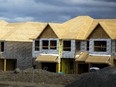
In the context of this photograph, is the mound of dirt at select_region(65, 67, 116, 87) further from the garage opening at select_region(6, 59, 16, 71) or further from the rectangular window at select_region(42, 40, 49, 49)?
the garage opening at select_region(6, 59, 16, 71)

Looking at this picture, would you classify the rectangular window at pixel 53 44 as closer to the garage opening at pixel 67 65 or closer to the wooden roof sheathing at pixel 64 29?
the wooden roof sheathing at pixel 64 29

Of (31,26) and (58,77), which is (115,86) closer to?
(58,77)

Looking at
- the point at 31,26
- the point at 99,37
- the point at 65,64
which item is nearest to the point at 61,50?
the point at 65,64

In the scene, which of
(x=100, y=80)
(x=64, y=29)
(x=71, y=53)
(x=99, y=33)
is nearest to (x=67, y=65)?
(x=71, y=53)

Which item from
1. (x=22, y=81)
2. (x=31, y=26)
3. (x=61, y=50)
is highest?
(x=31, y=26)

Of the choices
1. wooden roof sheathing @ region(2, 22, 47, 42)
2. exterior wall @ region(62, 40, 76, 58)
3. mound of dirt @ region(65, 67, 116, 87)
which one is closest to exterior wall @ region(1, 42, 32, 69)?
wooden roof sheathing @ region(2, 22, 47, 42)

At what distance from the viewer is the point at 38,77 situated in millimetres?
37469

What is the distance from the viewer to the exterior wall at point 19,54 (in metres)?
55.1

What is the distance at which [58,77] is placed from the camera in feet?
121

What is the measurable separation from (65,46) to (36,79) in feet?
44.0

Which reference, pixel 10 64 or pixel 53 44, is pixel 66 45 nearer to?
pixel 53 44

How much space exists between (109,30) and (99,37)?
1.59m

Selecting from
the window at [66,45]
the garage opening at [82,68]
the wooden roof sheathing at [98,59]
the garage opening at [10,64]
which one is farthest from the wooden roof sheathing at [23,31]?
the wooden roof sheathing at [98,59]

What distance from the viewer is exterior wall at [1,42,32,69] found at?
5509 cm
